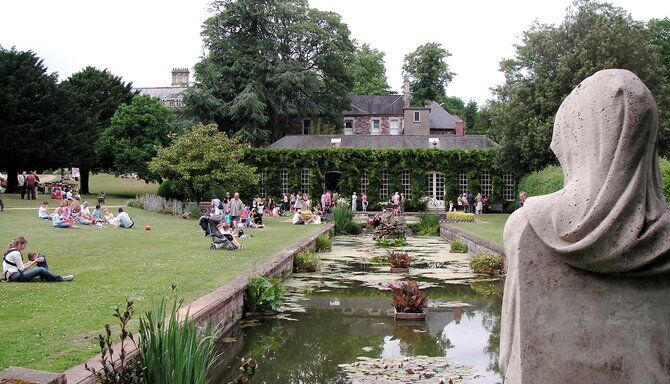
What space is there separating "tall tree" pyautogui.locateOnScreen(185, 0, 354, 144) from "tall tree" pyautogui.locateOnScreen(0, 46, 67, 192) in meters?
9.84

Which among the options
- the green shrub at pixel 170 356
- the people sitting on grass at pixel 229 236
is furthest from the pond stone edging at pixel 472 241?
the green shrub at pixel 170 356

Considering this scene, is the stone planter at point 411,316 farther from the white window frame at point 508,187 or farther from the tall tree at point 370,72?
the tall tree at point 370,72

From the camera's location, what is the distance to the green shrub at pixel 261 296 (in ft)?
37.0

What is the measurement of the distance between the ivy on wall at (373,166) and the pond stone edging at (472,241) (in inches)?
601

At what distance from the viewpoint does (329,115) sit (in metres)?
59.3

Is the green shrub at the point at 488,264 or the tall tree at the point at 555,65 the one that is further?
the tall tree at the point at 555,65

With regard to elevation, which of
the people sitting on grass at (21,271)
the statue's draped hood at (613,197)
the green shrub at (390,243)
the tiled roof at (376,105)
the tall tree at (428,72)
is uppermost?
the tall tree at (428,72)

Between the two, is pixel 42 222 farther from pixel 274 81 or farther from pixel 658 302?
pixel 274 81

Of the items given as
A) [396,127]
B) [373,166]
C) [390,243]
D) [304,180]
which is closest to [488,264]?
[390,243]

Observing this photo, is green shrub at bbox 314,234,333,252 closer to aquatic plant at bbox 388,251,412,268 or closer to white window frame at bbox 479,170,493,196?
aquatic plant at bbox 388,251,412,268

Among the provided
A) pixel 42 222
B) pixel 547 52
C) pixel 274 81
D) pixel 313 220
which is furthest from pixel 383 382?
pixel 274 81

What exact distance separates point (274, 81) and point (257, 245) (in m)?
33.6

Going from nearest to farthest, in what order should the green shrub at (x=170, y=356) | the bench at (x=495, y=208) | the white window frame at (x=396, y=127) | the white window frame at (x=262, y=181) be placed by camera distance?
the green shrub at (x=170, y=356), the bench at (x=495, y=208), the white window frame at (x=262, y=181), the white window frame at (x=396, y=127)

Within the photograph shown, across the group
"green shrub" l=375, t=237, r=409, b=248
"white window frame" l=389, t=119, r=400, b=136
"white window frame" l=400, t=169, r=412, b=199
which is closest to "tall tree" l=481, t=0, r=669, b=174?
"white window frame" l=400, t=169, r=412, b=199
